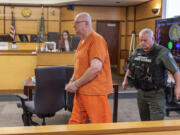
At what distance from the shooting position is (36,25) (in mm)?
9992

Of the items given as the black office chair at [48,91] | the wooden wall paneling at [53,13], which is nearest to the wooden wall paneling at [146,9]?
the wooden wall paneling at [53,13]

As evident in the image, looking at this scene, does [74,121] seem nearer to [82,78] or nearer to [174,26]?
[82,78]

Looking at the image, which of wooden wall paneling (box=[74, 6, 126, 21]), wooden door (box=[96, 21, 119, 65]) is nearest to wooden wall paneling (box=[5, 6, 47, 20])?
wooden wall paneling (box=[74, 6, 126, 21])

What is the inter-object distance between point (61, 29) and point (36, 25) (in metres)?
1.01

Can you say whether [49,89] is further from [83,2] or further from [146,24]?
[83,2]

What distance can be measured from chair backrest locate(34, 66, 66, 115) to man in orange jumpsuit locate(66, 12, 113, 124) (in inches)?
29.8

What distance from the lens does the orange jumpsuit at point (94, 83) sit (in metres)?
2.12

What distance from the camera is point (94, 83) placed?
213 centimetres

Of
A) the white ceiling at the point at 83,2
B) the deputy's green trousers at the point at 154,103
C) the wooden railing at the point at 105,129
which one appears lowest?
the deputy's green trousers at the point at 154,103

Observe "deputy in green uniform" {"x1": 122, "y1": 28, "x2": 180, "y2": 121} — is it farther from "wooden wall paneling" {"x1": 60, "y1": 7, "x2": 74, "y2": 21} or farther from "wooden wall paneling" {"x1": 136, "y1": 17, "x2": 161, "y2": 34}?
"wooden wall paneling" {"x1": 60, "y1": 7, "x2": 74, "y2": 21}

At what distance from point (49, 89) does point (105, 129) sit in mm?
1838

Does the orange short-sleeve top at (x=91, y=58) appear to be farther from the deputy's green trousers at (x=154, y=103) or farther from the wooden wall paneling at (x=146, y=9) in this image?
the wooden wall paneling at (x=146, y=9)

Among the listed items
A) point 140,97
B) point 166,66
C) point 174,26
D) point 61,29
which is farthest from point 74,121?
point 61,29

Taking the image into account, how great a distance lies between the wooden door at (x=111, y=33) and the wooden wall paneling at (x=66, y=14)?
3.46 feet
